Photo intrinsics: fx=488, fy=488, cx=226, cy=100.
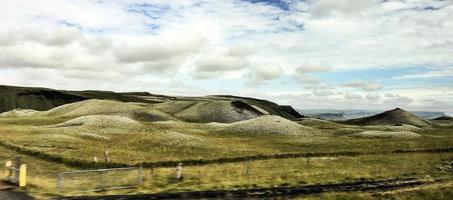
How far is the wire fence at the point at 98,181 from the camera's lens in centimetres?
4156

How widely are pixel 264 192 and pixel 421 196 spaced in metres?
13.3

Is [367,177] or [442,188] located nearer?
[442,188]

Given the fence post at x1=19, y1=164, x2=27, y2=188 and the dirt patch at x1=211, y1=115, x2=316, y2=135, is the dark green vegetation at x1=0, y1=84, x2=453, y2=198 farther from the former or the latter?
the dirt patch at x1=211, y1=115, x2=316, y2=135

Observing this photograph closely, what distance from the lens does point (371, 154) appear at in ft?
278

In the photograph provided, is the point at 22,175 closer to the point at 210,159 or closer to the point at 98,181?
the point at 98,181

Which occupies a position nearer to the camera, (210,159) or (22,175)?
(22,175)

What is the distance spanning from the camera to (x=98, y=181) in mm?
46094

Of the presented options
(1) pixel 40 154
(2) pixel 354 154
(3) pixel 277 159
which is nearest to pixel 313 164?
(3) pixel 277 159

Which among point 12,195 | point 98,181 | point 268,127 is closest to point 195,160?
point 98,181

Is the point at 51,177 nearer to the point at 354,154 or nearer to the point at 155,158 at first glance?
the point at 155,158

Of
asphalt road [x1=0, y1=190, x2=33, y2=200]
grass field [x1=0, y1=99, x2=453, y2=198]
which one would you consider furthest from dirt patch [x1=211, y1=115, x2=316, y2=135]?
asphalt road [x1=0, y1=190, x2=33, y2=200]

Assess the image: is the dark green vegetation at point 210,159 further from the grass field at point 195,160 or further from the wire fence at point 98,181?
the wire fence at point 98,181

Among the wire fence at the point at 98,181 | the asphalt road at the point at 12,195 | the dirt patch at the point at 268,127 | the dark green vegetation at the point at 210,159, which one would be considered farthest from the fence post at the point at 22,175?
the dirt patch at the point at 268,127

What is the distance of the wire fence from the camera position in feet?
136
